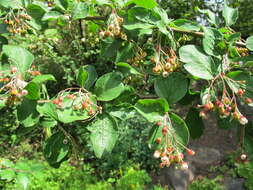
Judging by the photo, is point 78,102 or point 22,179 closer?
point 78,102

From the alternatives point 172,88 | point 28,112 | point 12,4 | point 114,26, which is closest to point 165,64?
point 172,88

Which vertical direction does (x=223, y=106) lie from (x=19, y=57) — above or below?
below

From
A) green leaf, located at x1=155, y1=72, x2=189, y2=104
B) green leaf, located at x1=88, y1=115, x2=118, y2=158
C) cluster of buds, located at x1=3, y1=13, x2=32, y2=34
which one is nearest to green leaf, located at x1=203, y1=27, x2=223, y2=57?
Result: green leaf, located at x1=155, y1=72, x2=189, y2=104

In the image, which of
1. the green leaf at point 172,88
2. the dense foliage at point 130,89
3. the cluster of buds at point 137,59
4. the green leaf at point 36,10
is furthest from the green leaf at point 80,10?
the green leaf at point 172,88

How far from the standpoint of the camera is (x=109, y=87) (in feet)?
2.45

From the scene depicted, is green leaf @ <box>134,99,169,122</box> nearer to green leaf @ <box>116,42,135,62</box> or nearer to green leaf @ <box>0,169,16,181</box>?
green leaf @ <box>116,42,135,62</box>

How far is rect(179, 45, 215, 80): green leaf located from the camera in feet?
2.23

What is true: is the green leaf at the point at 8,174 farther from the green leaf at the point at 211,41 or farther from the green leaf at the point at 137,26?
the green leaf at the point at 211,41

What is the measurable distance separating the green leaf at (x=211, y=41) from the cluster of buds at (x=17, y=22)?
57 centimetres

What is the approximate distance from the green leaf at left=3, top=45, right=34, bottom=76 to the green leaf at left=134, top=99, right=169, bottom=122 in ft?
1.18

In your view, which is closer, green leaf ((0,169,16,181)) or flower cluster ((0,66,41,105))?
flower cluster ((0,66,41,105))

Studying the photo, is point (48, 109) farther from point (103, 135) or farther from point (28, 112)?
point (103, 135)

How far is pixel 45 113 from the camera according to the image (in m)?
0.70

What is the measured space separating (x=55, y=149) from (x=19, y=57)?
0.31m
